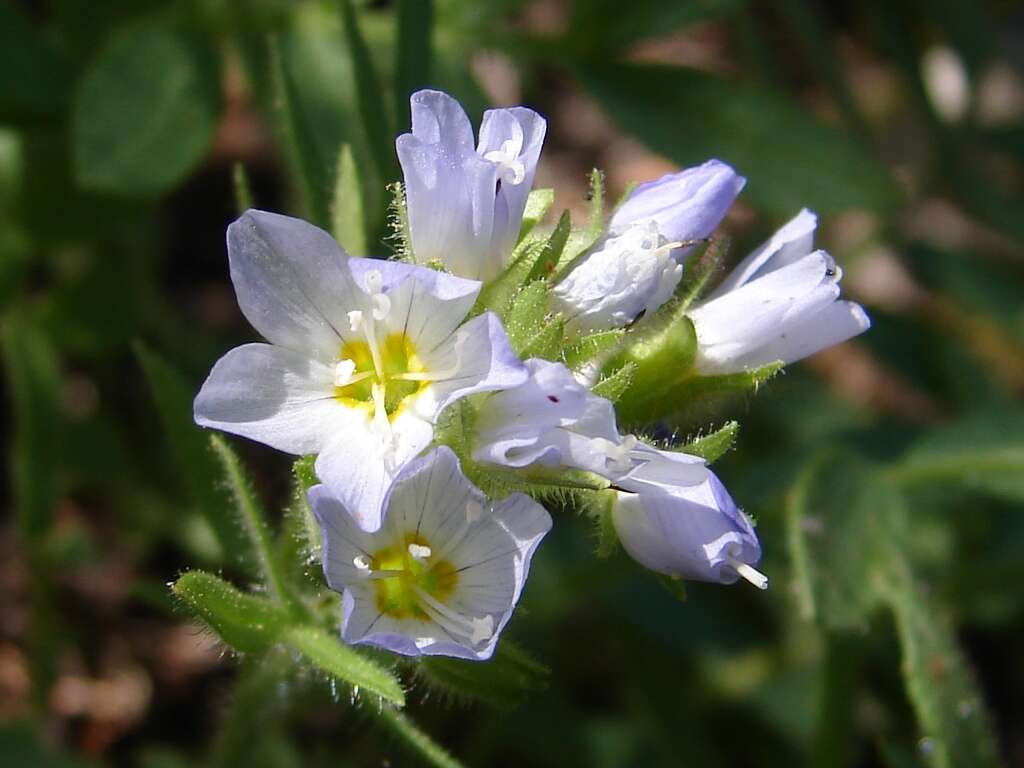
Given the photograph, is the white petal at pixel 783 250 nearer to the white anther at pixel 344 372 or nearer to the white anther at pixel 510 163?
the white anther at pixel 510 163

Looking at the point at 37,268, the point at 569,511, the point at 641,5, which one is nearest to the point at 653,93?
the point at 641,5

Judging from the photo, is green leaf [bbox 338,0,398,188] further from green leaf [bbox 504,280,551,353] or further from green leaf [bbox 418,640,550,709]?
green leaf [bbox 418,640,550,709]

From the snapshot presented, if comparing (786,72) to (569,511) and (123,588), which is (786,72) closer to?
(569,511)

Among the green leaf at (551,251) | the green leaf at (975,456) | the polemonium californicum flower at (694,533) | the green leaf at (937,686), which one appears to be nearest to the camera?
the polemonium californicum flower at (694,533)

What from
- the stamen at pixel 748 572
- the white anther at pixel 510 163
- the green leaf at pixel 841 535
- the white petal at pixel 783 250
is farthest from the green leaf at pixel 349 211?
the green leaf at pixel 841 535

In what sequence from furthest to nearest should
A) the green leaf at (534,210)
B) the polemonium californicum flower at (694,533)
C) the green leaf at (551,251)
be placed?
the green leaf at (534,210)
the green leaf at (551,251)
the polemonium californicum flower at (694,533)

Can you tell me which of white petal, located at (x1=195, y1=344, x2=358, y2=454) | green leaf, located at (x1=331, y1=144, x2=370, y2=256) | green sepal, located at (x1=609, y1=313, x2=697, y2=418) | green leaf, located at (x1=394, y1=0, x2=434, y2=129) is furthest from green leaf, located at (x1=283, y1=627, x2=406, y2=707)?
green leaf, located at (x1=394, y1=0, x2=434, y2=129)
